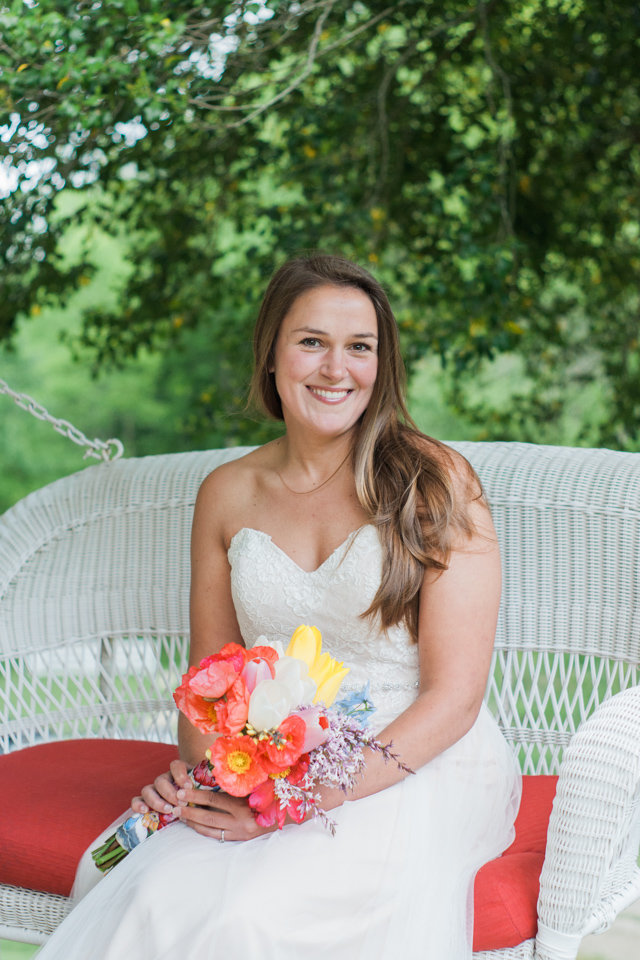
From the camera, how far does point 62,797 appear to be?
2533 mm

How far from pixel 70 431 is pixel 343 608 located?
1321mm

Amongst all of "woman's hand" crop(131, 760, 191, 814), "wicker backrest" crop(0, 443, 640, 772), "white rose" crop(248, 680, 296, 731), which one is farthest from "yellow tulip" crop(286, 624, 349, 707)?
"wicker backrest" crop(0, 443, 640, 772)

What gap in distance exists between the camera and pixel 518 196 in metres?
5.06

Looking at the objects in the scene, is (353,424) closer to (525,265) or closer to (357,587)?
(357,587)

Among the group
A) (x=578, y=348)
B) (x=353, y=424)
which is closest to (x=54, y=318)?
(x=578, y=348)

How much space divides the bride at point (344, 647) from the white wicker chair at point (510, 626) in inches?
10.8

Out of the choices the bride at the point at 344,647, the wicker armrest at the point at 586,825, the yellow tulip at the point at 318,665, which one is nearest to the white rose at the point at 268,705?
the yellow tulip at the point at 318,665

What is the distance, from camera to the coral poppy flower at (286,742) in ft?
5.73

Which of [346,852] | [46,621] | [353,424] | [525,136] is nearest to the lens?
[346,852]

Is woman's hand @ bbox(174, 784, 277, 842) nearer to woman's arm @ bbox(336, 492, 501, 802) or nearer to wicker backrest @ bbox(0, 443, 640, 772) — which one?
woman's arm @ bbox(336, 492, 501, 802)

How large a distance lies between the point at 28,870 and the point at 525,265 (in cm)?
379

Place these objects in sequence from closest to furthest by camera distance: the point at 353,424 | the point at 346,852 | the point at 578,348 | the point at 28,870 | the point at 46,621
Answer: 1. the point at 346,852
2. the point at 28,870
3. the point at 353,424
4. the point at 46,621
5. the point at 578,348

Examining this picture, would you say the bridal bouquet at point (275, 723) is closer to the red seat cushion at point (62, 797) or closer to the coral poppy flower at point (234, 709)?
the coral poppy flower at point (234, 709)

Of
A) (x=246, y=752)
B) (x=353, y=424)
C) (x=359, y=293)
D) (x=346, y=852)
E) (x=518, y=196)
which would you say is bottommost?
(x=346, y=852)
